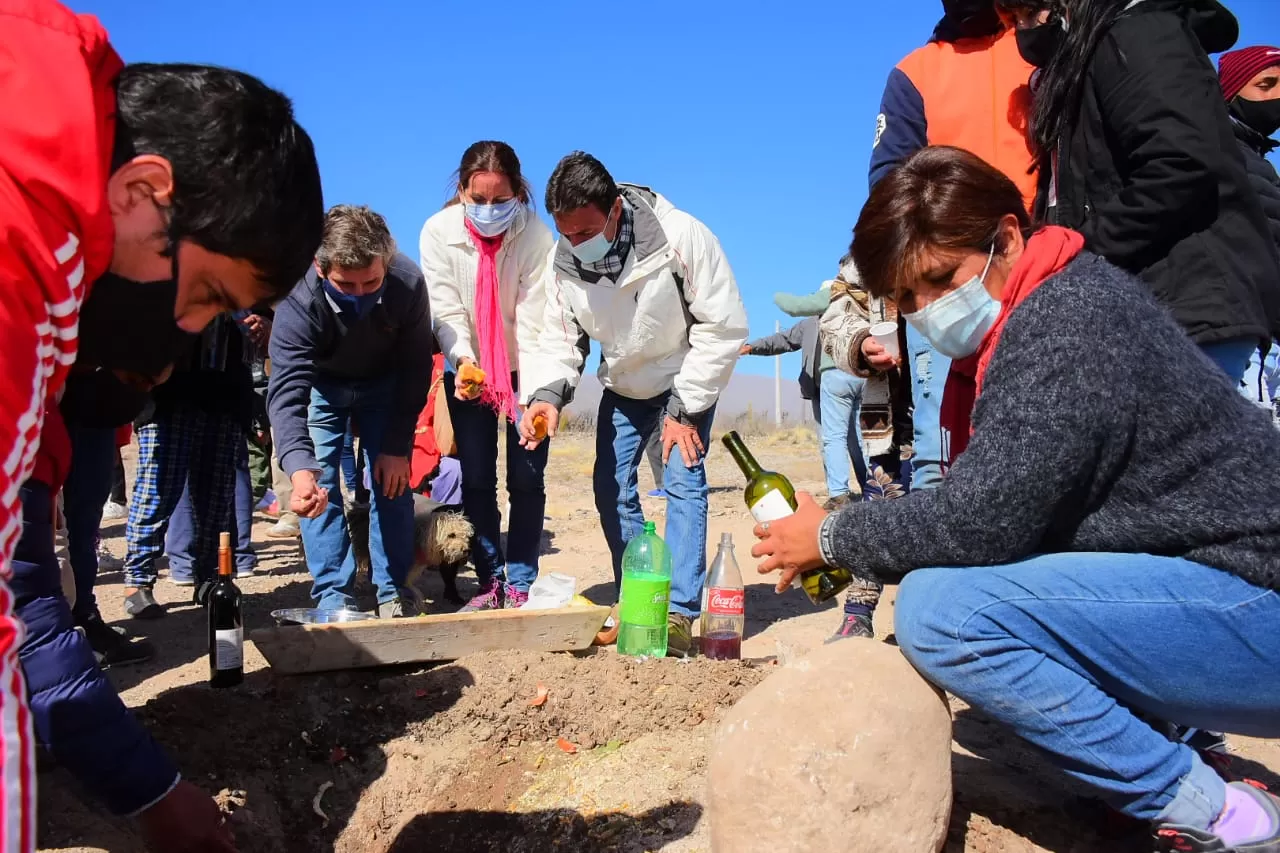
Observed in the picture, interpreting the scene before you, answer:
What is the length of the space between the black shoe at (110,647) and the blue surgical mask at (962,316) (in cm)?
378

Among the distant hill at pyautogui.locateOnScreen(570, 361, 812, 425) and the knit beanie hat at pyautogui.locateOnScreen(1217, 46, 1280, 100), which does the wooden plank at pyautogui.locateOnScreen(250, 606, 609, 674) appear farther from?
the distant hill at pyautogui.locateOnScreen(570, 361, 812, 425)

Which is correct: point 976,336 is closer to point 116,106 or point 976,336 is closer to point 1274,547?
point 1274,547

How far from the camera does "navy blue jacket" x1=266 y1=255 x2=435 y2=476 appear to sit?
449cm

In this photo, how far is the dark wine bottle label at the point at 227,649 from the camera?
360 centimetres

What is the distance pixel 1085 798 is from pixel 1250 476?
1078 mm

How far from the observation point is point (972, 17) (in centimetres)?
355

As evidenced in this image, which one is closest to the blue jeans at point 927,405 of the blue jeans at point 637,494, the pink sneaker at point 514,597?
the blue jeans at point 637,494

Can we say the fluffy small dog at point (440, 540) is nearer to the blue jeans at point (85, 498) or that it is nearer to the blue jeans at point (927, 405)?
the blue jeans at point (85, 498)

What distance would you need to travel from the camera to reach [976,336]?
2525 millimetres

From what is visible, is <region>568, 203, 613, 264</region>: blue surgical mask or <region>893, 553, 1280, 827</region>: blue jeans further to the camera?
<region>568, 203, 613, 264</region>: blue surgical mask

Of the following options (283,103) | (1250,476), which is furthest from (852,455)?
(283,103)

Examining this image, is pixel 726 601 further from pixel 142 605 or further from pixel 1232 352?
pixel 142 605

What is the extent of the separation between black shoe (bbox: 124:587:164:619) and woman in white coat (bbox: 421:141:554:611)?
176 cm

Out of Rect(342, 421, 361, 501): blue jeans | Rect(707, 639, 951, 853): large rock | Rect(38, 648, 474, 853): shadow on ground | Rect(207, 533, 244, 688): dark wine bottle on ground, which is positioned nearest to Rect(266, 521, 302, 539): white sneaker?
Rect(342, 421, 361, 501): blue jeans
